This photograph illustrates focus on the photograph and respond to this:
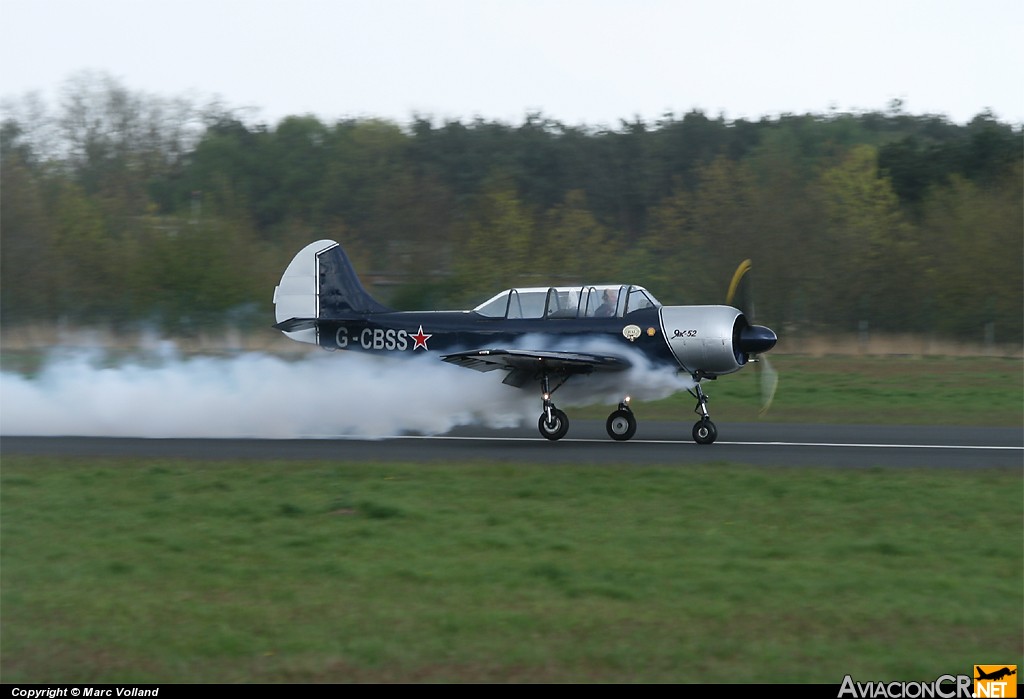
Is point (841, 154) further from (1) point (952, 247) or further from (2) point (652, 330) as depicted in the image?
(2) point (652, 330)

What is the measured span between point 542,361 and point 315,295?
4772 mm

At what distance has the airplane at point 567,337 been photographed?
612 inches

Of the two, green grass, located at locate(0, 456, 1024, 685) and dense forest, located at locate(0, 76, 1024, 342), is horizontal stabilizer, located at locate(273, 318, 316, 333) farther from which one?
dense forest, located at locate(0, 76, 1024, 342)

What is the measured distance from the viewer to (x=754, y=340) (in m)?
15.4

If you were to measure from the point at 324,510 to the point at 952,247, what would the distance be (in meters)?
30.5

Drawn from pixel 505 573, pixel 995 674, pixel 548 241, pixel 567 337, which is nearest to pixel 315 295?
pixel 567 337

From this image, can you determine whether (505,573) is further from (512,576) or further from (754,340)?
(754,340)

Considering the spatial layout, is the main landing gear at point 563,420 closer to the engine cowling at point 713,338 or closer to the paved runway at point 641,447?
the paved runway at point 641,447

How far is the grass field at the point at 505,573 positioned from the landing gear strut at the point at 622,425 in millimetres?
3178

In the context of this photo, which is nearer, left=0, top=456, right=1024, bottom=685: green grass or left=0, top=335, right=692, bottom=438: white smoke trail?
left=0, top=456, right=1024, bottom=685: green grass

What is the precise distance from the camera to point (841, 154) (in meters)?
60.5

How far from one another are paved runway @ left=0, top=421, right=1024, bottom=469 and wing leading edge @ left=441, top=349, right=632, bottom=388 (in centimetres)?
118

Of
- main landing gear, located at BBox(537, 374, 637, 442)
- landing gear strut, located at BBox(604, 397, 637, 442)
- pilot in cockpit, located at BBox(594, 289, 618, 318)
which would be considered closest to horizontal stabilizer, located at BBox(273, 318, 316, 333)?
main landing gear, located at BBox(537, 374, 637, 442)

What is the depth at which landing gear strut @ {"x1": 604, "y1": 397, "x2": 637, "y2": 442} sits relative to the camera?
16297mm
